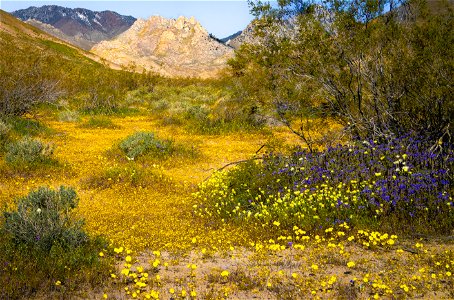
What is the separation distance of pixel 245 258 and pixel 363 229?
86.8 inches

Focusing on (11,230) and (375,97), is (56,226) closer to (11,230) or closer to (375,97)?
(11,230)

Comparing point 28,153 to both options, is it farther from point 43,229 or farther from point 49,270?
point 49,270

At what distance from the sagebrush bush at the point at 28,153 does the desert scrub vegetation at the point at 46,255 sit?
5.25m

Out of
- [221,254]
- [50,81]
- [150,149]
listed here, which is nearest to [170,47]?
[50,81]

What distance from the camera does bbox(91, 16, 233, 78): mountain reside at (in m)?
149

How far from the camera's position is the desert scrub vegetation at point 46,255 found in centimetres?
477

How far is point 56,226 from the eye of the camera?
5.91 meters

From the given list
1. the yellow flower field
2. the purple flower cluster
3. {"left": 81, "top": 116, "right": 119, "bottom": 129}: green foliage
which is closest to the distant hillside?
{"left": 81, "top": 116, "right": 119, "bottom": 129}: green foliage

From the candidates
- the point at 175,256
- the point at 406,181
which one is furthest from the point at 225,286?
the point at 406,181

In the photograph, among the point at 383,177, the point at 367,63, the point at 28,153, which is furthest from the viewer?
the point at 28,153

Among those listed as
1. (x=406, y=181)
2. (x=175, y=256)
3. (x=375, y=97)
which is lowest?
(x=175, y=256)

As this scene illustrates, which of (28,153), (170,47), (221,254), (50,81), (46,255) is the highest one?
(170,47)

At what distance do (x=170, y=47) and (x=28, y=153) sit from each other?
16749 cm

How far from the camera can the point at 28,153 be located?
38.2 ft
